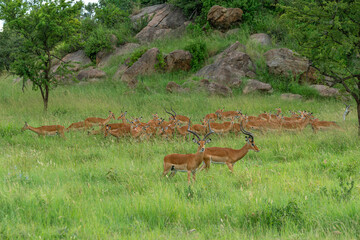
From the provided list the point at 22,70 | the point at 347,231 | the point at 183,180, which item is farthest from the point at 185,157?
the point at 22,70

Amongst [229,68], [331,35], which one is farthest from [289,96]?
[331,35]

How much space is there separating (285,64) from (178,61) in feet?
23.9

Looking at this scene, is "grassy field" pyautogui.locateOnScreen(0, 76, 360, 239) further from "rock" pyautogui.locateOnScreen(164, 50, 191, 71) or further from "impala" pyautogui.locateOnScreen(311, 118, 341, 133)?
"rock" pyautogui.locateOnScreen(164, 50, 191, 71)

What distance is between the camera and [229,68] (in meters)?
22.8

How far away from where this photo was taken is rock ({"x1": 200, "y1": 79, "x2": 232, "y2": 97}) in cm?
2061

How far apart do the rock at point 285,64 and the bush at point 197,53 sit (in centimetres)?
456

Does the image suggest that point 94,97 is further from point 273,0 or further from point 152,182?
point 273,0

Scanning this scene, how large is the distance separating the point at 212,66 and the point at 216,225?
1976 centimetres

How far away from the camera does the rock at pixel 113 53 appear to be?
29.6m

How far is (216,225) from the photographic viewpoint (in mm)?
4832

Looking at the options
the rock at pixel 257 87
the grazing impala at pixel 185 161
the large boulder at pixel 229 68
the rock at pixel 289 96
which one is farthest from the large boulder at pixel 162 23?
the grazing impala at pixel 185 161

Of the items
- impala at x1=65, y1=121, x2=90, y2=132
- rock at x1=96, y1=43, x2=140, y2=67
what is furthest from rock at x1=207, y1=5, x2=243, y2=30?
impala at x1=65, y1=121, x2=90, y2=132

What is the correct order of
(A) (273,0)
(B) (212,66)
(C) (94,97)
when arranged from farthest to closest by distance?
(A) (273,0) < (B) (212,66) < (C) (94,97)

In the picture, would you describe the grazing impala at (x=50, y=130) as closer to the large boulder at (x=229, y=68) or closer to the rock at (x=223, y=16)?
the large boulder at (x=229, y=68)
